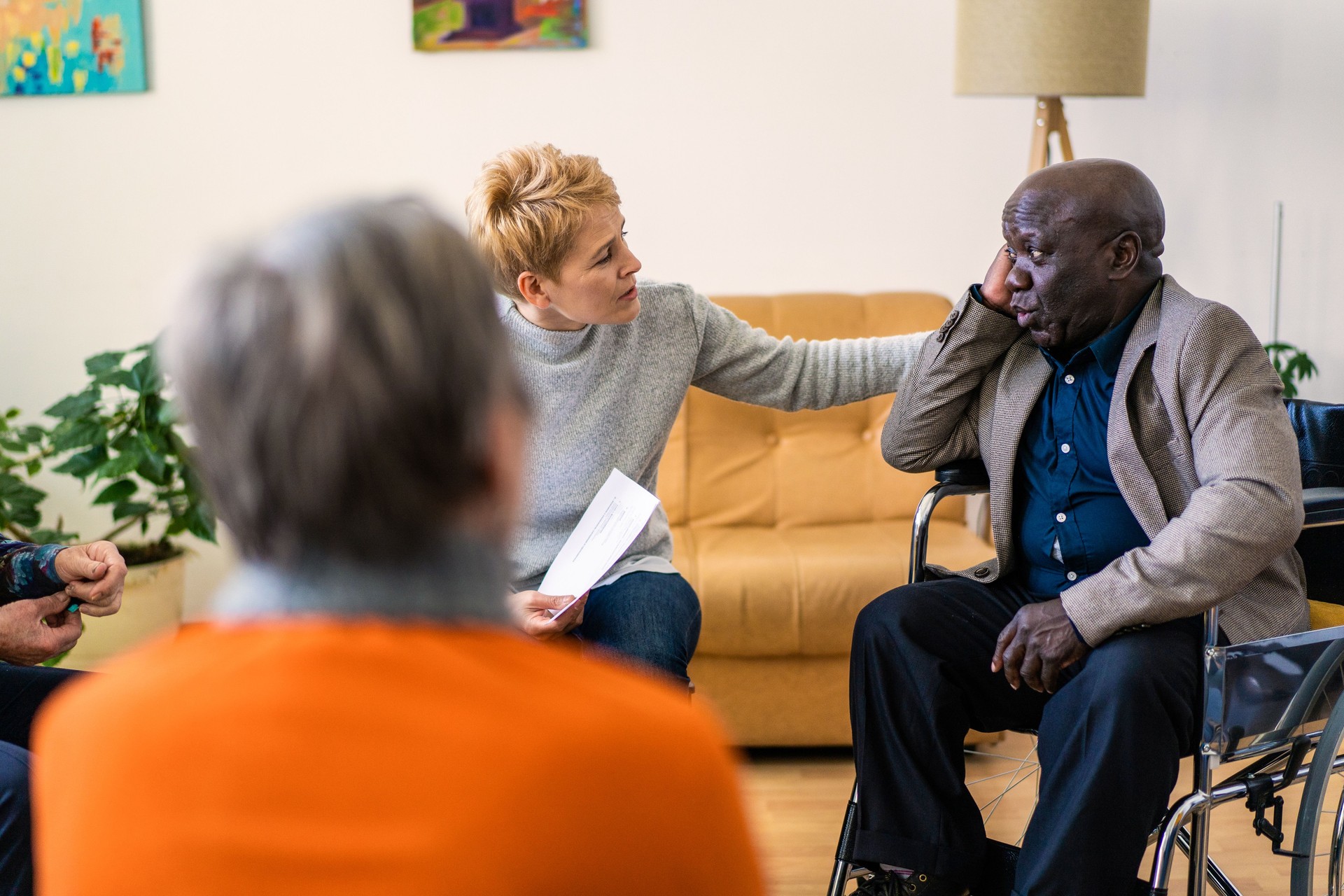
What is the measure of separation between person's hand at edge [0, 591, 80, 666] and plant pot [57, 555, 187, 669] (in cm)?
140

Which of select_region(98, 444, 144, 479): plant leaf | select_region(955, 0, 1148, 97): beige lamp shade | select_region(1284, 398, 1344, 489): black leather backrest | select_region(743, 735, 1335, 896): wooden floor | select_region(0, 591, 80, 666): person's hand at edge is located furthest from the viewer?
select_region(98, 444, 144, 479): plant leaf

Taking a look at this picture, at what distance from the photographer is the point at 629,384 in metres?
1.69

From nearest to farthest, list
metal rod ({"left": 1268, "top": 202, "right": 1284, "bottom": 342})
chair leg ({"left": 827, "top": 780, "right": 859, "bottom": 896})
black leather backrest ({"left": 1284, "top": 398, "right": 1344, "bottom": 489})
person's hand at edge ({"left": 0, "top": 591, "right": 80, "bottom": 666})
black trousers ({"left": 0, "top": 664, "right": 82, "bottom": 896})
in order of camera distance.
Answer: black trousers ({"left": 0, "top": 664, "right": 82, "bottom": 896}), person's hand at edge ({"left": 0, "top": 591, "right": 80, "bottom": 666}), chair leg ({"left": 827, "top": 780, "right": 859, "bottom": 896}), black leather backrest ({"left": 1284, "top": 398, "right": 1344, "bottom": 489}), metal rod ({"left": 1268, "top": 202, "right": 1284, "bottom": 342})

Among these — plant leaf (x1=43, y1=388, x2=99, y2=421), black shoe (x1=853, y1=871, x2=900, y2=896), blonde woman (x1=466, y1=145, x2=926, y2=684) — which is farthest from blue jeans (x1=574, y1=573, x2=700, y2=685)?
plant leaf (x1=43, y1=388, x2=99, y2=421)

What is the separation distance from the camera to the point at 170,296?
61cm

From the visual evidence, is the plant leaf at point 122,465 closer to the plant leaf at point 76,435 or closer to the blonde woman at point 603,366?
the plant leaf at point 76,435

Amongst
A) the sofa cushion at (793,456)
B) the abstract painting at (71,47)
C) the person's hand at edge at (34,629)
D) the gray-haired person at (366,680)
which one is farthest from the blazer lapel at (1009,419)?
the abstract painting at (71,47)

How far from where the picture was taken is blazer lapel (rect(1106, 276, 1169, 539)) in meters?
1.49

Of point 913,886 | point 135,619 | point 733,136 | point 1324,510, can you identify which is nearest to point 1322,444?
point 1324,510

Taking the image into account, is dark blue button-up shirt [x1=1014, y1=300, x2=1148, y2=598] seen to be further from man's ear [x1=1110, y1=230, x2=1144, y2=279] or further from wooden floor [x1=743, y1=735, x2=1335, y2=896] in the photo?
wooden floor [x1=743, y1=735, x2=1335, y2=896]

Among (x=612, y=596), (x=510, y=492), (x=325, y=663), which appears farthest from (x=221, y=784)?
(x=612, y=596)

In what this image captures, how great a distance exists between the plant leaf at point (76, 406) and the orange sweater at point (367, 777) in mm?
2529

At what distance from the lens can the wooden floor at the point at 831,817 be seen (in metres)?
1.95

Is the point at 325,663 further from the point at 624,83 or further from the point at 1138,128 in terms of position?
the point at 1138,128
